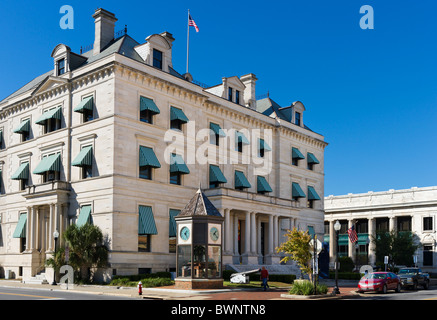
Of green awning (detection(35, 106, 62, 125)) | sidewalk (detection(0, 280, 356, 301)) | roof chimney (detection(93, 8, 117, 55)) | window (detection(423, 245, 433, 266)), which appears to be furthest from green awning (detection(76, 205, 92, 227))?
window (detection(423, 245, 433, 266))

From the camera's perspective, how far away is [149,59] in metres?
48.4

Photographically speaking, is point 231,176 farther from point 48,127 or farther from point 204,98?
point 48,127

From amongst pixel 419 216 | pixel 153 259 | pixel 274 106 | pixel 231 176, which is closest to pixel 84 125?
pixel 153 259

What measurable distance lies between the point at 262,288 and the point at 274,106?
1276 inches

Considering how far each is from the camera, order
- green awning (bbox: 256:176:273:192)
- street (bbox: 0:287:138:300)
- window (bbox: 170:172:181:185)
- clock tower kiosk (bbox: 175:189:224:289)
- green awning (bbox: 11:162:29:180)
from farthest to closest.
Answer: green awning (bbox: 256:176:273:192), green awning (bbox: 11:162:29:180), window (bbox: 170:172:181:185), clock tower kiosk (bbox: 175:189:224:289), street (bbox: 0:287:138:300)

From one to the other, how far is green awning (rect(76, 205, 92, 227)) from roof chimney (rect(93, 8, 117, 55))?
1504 centimetres

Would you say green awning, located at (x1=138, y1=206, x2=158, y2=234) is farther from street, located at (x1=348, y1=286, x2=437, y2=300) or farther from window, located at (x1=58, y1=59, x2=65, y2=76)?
street, located at (x1=348, y1=286, x2=437, y2=300)

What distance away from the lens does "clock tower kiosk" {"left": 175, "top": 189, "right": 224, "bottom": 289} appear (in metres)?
35.4

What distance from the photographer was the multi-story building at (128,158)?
44844mm

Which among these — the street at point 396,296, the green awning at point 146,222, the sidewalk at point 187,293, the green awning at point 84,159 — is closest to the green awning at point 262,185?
the green awning at point 146,222

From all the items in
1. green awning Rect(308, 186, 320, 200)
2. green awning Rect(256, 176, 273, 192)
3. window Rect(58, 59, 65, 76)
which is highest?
window Rect(58, 59, 65, 76)

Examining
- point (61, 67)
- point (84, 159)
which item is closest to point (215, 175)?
point (84, 159)

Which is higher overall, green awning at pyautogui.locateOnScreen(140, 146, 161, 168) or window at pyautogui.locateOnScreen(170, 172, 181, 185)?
green awning at pyautogui.locateOnScreen(140, 146, 161, 168)

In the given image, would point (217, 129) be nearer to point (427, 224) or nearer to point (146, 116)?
point (146, 116)
